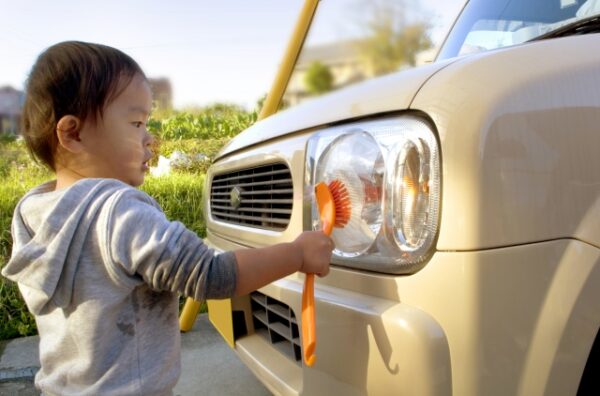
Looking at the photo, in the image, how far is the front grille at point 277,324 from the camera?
152cm

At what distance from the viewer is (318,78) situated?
1.39 meters

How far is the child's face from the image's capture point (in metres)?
1.10

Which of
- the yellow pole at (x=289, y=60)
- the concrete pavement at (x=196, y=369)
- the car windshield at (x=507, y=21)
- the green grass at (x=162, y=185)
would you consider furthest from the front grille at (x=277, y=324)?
the green grass at (x=162, y=185)

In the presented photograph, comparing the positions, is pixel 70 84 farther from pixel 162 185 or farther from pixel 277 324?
pixel 162 185

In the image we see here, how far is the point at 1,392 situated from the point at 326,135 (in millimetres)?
2122

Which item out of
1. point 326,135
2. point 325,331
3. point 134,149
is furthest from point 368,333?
point 134,149

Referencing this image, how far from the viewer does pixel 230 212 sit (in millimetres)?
2062

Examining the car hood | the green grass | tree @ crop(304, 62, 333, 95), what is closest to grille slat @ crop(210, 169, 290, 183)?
the car hood

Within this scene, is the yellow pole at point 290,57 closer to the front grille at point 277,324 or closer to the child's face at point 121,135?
the front grille at point 277,324

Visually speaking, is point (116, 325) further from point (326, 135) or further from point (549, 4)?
point (549, 4)

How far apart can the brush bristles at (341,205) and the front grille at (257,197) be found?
1.10 ft

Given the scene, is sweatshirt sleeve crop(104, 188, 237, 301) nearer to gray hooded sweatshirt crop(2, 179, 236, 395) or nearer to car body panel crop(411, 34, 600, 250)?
gray hooded sweatshirt crop(2, 179, 236, 395)

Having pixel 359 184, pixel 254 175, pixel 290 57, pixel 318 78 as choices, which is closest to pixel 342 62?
pixel 318 78

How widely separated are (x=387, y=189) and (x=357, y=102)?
256 mm
